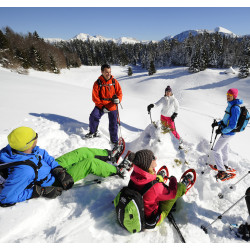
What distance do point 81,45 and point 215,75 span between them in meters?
75.0

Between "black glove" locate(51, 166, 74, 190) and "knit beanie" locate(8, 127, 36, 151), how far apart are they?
765 mm

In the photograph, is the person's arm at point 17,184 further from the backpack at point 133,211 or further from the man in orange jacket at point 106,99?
the man in orange jacket at point 106,99

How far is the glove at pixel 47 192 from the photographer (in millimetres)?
2529

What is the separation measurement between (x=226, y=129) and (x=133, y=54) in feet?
302

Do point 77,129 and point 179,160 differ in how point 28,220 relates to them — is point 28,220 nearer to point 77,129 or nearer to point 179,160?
point 77,129

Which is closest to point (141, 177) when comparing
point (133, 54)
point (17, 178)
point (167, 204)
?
point (167, 204)

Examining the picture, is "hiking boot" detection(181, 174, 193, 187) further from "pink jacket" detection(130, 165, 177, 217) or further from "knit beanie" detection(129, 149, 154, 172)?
"knit beanie" detection(129, 149, 154, 172)

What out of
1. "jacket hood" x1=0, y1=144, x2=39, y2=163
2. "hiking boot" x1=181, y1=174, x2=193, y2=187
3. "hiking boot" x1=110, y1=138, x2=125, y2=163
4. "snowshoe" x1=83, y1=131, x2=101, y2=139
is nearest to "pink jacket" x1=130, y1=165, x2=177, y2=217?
"hiking boot" x1=181, y1=174, x2=193, y2=187

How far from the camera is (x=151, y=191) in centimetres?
238

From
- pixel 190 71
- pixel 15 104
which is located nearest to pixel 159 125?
pixel 15 104

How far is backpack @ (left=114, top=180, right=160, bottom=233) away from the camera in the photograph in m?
2.26

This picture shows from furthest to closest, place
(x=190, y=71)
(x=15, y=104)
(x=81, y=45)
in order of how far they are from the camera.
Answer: (x=81, y=45), (x=190, y=71), (x=15, y=104)

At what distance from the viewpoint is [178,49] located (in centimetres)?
6581


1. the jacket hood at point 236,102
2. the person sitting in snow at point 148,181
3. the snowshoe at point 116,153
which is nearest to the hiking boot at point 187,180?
the person sitting in snow at point 148,181
